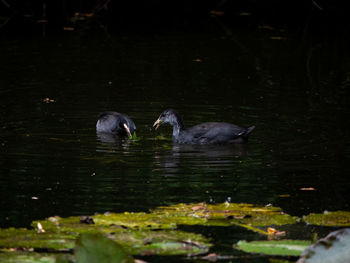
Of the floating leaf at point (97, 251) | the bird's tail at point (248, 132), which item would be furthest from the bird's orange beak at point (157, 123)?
the floating leaf at point (97, 251)

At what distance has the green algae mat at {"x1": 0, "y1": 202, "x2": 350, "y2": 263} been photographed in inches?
220

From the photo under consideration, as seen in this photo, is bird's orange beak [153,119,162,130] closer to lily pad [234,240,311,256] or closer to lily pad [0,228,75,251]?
lily pad [0,228,75,251]

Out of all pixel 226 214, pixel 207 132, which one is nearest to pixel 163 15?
pixel 207 132

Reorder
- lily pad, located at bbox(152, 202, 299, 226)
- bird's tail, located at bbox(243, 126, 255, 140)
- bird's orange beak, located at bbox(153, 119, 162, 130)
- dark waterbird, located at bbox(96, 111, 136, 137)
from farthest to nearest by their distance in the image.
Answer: bird's orange beak, located at bbox(153, 119, 162, 130)
dark waterbird, located at bbox(96, 111, 136, 137)
bird's tail, located at bbox(243, 126, 255, 140)
lily pad, located at bbox(152, 202, 299, 226)

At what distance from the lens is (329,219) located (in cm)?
687

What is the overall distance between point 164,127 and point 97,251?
794 centimetres

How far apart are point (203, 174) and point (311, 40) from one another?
12.7 metres

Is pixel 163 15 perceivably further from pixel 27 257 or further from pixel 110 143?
pixel 27 257

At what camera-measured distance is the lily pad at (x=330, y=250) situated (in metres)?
5.22

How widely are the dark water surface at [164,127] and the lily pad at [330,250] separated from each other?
1249 mm

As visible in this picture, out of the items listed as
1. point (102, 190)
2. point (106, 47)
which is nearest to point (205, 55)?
point (106, 47)

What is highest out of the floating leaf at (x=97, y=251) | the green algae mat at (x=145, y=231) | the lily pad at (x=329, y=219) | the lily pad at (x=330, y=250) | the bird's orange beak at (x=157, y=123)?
the floating leaf at (x=97, y=251)

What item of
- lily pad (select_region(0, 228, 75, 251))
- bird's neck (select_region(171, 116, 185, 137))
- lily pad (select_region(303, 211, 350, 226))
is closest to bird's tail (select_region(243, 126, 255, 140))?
bird's neck (select_region(171, 116, 185, 137))

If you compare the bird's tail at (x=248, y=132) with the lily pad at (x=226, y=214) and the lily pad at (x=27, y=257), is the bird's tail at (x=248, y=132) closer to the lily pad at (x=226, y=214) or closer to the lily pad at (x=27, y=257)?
the lily pad at (x=226, y=214)
